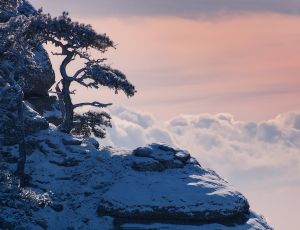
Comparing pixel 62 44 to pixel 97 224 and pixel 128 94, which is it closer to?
pixel 128 94

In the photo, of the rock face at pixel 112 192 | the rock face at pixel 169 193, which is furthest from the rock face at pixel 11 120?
the rock face at pixel 169 193

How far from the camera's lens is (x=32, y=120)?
40000 mm

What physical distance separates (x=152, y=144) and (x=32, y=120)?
368 inches

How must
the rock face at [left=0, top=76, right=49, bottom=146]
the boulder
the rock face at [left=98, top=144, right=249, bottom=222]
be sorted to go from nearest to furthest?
the rock face at [left=98, top=144, right=249, bottom=222]
the boulder
the rock face at [left=0, top=76, right=49, bottom=146]

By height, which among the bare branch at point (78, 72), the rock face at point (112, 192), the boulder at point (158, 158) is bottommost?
the rock face at point (112, 192)

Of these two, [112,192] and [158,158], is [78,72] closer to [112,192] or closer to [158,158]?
[158,158]

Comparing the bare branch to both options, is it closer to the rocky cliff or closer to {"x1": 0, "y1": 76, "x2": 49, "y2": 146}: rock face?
{"x1": 0, "y1": 76, "x2": 49, "y2": 146}: rock face

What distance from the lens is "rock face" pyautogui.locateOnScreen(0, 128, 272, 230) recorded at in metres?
32.9

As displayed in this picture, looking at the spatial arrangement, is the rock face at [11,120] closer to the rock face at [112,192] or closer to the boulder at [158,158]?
the rock face at [112,192]

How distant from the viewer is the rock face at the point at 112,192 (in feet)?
108

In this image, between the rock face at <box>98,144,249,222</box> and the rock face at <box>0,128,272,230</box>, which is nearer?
the rock face at <box>0,128,272,230</box>

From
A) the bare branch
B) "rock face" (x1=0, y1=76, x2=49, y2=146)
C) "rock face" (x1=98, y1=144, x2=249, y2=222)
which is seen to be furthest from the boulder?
the bare branch

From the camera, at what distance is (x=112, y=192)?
114 ft

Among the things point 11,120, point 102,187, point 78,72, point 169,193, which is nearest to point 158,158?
point 169,193
